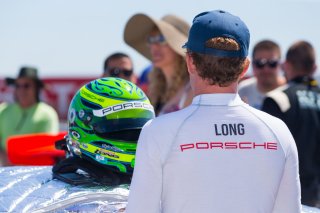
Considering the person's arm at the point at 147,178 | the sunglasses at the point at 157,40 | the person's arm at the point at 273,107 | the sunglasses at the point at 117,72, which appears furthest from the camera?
the sunglasses at the point at 117,72

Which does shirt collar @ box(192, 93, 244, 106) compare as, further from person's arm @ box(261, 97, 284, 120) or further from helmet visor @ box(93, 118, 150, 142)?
person's arm @ box(261, 97, 284, 120)

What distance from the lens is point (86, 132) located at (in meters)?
2.44

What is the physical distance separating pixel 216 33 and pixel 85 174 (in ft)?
2.58

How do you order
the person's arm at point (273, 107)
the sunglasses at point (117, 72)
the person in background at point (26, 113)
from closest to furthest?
the person's arm at point (273, 107) → the sunglasses at point (117, 72) → the person in background at point (26, 113)

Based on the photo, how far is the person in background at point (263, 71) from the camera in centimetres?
579

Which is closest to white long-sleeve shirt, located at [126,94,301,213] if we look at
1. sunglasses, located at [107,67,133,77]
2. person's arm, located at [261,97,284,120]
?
person's arm, located at [261,97,284,120]

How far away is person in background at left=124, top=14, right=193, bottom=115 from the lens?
480 cm

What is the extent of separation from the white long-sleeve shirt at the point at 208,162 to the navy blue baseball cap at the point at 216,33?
0.13 metres

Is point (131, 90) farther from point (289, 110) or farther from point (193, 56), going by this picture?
point (289, 110)

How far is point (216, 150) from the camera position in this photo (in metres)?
→ 1.94

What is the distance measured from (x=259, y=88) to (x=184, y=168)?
157 inches

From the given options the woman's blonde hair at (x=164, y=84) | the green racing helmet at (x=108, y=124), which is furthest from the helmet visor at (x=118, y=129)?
the woman's blonde hair at (x=164, y=84)

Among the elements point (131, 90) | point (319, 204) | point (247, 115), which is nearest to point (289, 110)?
point (319, 204)

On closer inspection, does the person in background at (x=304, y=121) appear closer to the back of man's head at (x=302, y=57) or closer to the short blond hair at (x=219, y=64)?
the back of man's head at (x=302, y=57)
